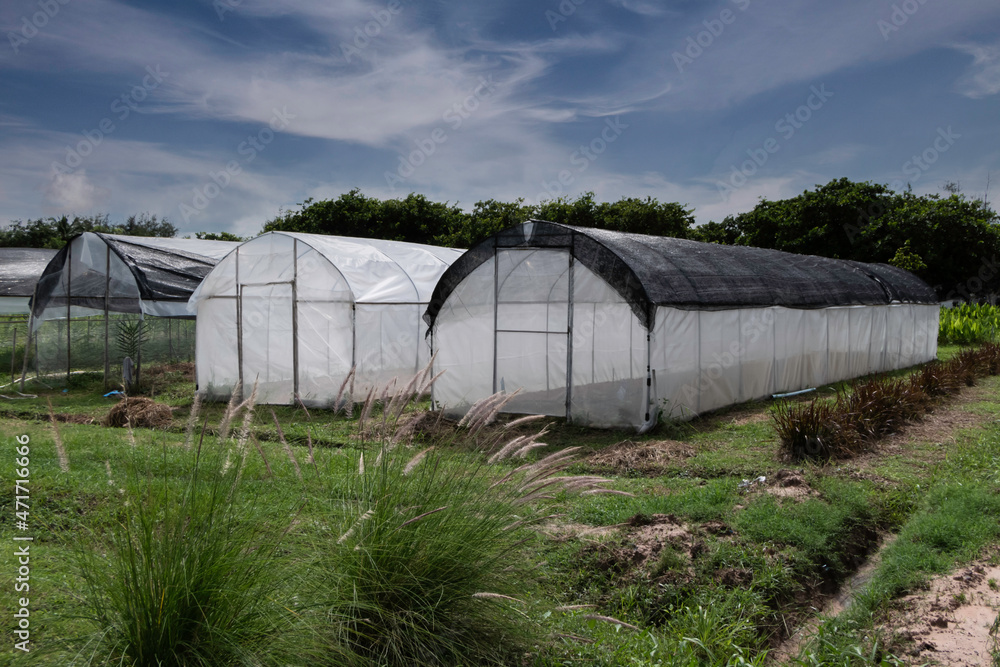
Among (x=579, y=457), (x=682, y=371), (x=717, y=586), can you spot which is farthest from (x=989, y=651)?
(x=682, y=371)

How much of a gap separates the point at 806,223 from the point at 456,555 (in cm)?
3487

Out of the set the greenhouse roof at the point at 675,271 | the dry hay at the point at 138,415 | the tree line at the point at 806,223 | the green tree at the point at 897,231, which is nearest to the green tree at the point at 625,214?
the tree line at the point at 806,223

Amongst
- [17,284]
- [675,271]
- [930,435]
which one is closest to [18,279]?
[17,284]

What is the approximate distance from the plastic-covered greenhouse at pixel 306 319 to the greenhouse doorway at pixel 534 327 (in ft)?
9.44

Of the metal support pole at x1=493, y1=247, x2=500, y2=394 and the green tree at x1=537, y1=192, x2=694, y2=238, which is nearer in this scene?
the metal support pole at x1=493, y1=247, x2=500, y2=394

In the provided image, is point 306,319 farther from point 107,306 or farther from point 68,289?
point 68,289

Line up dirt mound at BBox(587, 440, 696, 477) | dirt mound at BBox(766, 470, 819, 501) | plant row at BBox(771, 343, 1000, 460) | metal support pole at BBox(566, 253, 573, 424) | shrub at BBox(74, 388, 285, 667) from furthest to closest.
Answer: metal support pole at BBox(566, 253, 573, 424), plant row at BBox(771, 343, 1000, 460), dirt mound at BBox(587, 440, 696, 477), dirt mound at BBox(766, 470, 819, 501), shrub at BBox(74, 388, 285, 667)

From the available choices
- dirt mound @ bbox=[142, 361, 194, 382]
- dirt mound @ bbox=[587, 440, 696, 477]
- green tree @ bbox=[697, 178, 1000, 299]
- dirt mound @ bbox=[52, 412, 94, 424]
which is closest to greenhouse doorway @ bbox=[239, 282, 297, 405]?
dirt mound @ bbox=[52, 412, 94, 424]

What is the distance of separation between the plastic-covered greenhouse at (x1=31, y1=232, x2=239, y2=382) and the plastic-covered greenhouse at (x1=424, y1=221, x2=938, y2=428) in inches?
282

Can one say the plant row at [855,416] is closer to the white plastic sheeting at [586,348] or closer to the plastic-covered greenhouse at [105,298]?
the white plastic sheeting at [586,348]

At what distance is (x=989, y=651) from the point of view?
13.7 feet

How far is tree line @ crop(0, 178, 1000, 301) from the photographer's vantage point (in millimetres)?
31500

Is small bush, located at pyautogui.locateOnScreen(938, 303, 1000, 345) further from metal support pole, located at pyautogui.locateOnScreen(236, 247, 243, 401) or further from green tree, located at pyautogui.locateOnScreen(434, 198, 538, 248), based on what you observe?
metal support pole, located at pyautogui.locateOnScreen(236, 247, 243, 401)

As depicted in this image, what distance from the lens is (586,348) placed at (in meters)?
11.4
